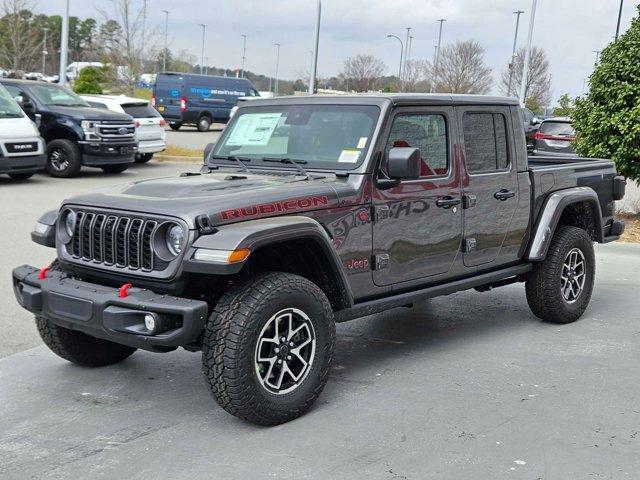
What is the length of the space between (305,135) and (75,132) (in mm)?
11706

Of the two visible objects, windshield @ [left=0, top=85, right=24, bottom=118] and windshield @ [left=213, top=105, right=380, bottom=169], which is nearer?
windshield @ [left=213, top=105, right=380, bottom=169]

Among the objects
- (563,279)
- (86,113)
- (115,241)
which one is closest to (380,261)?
(115,241)

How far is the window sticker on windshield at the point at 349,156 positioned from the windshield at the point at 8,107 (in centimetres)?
1111

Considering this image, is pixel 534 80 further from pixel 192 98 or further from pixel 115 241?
pixel 115 241

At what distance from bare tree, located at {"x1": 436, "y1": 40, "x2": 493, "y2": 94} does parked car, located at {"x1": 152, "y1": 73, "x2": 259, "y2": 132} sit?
37.5ft

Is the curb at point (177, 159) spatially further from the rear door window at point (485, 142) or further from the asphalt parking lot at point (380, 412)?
the rear door window at point (485, 142)

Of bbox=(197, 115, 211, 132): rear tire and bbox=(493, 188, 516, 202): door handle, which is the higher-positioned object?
bbox=(493, 188, 516, 202): door handle

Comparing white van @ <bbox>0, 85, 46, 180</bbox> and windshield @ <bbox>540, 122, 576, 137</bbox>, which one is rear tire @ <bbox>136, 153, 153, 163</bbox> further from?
windshield @ <bbox>540, 122, 576, 137</bbox>

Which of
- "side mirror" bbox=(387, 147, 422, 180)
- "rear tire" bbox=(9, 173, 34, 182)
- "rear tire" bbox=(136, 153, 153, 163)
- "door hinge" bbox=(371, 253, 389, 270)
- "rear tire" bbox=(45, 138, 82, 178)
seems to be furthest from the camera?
"rear tire" bbox=(136, 153, 153, 163)

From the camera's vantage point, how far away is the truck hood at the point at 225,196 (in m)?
4.38

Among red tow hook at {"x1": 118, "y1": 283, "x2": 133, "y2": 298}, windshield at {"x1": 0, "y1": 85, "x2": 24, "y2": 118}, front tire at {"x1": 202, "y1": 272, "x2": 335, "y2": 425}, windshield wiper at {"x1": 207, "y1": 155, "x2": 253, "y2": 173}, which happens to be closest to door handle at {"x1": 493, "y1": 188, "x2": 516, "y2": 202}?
windshield wiper at {"x1": 207, "y1": 155, "x2": 253, "y2": 173}

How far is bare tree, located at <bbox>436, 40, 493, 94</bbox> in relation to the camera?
131 ft

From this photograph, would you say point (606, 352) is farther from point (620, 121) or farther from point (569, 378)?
point (620, 121)

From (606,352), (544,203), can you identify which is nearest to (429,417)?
(606,352)
